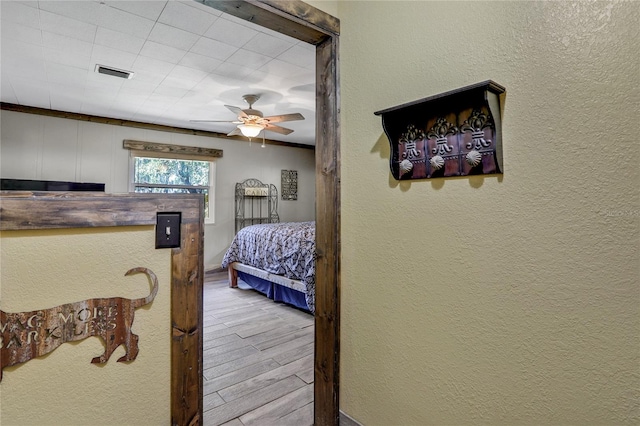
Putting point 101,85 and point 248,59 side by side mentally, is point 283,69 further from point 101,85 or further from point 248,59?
point 101,85

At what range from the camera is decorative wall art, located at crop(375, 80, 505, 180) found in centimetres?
112

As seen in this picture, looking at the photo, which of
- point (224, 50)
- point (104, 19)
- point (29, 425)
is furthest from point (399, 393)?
point (104, 19)

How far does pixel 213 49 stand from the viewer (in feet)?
8.54

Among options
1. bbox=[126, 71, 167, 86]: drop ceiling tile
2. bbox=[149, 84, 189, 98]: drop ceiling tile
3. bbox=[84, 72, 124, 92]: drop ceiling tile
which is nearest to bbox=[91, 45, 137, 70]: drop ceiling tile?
bbox=[126, 71, 167, 86]: drop ceiling tile

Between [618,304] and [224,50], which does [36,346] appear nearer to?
→ [618,304]

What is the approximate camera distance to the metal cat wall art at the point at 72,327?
1.02 metres

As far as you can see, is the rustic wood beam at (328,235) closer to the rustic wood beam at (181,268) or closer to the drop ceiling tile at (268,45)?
the rustic wood beam at (181,268)

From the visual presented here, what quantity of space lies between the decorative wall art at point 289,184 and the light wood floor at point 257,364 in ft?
9.64

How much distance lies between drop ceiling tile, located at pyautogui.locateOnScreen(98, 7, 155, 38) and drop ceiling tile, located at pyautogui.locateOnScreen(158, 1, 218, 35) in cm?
15

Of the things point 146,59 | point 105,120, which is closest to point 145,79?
point 146,59

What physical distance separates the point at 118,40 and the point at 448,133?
257cm

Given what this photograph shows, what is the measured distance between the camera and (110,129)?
4652 mm

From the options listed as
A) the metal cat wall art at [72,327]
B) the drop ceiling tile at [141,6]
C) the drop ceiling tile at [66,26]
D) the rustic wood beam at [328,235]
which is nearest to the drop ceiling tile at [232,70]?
the drop ceiling tile at [141,6]

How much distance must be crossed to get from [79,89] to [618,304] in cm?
457
